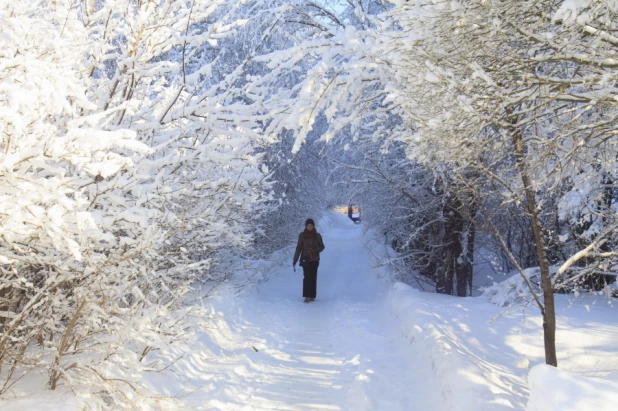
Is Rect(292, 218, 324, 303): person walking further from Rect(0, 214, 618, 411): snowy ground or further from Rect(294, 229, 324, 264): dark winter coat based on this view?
Rect(0, 214, 618, 411): snowy ground

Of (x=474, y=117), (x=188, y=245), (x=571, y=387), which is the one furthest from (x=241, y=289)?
(x=571, y=387)

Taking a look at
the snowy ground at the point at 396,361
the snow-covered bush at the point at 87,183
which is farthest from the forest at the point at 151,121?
the snowy ground at the point at 396,361

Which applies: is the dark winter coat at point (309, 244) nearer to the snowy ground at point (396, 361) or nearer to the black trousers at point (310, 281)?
the black trousers at point (310, 281)

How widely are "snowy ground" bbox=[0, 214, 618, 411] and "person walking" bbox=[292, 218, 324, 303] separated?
1727 millimetres

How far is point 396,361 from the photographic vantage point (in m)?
5.95

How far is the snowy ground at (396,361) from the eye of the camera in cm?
375

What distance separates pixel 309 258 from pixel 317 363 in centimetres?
532

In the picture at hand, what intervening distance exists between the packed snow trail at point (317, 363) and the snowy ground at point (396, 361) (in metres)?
0.02

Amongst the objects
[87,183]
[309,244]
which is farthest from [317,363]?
[309,244]

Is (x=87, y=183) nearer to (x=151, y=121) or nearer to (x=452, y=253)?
(x=151, y=121)

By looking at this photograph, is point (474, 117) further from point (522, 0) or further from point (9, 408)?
point (9, 408)

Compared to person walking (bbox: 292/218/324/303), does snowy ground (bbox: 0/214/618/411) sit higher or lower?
lower

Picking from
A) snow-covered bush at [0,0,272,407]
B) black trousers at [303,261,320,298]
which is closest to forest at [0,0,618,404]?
snow-covered bush at [0,0,272,407]

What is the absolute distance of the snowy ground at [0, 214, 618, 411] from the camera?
3.75 metres
